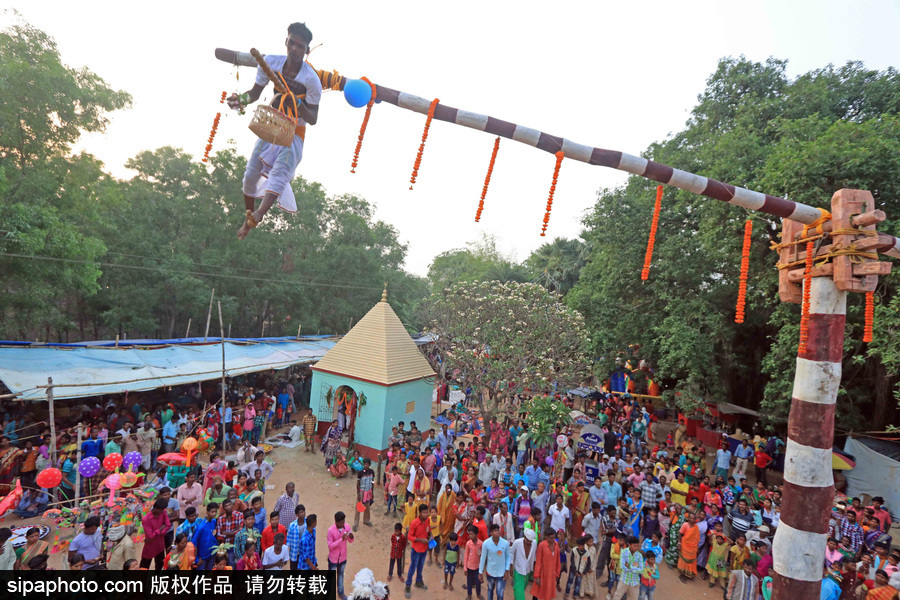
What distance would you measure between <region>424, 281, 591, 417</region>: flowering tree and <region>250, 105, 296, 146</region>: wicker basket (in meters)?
10.00

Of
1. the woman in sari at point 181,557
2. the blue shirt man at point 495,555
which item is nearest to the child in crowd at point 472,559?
the blue shirt man at point 495,555

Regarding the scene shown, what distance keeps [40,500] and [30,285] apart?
675 centimetres

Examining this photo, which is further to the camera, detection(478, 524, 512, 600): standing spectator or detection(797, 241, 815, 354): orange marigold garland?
detection(478, 524, 512, 600): standing spectator

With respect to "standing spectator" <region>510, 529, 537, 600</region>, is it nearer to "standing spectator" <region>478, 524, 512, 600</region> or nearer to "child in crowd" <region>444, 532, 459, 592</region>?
"standing spectator" <region>478, 524, 512, 600</region>

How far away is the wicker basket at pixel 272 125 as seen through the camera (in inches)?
120

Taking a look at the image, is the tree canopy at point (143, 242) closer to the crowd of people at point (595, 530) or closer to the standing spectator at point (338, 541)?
the standing spectator at point (338, 541)

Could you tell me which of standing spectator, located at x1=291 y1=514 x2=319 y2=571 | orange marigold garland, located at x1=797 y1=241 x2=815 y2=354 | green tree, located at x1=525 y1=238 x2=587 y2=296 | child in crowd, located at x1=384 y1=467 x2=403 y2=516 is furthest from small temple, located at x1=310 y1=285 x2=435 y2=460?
green tree, located at x1=525 y1=238 x2=587 y2=296

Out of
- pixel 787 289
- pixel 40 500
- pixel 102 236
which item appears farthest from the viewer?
pixel 102 236

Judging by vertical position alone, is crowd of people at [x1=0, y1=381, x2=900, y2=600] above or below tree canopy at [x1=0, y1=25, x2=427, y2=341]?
below

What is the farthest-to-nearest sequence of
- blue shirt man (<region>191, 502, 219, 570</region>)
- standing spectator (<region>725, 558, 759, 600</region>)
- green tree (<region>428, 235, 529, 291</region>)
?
1. green tree (<region>428, 235, 529, 291</region>)
2. standing spectator (<region>725, 558, 759, 600</region>)
3. blue shirt man (<region>191, 502, 219, 570</region>)

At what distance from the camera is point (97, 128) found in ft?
A: 44.6

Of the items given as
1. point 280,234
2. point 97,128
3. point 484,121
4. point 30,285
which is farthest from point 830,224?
point 280,234

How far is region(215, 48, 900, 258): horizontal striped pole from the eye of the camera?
3.91m

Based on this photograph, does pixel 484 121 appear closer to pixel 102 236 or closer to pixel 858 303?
pixel 858 303
